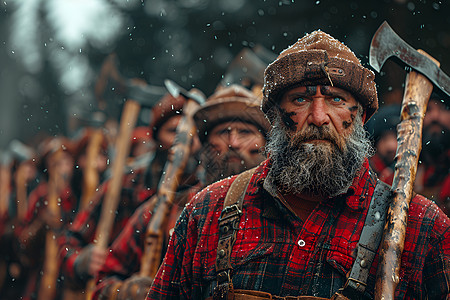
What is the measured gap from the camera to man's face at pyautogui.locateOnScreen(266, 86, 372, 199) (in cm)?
294

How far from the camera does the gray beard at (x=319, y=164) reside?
115 inches

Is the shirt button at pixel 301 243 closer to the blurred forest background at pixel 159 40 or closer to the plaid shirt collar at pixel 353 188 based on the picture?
the plaid shirt collar at pixel 353 188

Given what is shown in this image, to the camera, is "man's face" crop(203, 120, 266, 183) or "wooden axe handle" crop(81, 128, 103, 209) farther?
"wooden axe handle" crop(81, 128, 103, 209)

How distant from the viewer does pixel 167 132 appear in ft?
20.4

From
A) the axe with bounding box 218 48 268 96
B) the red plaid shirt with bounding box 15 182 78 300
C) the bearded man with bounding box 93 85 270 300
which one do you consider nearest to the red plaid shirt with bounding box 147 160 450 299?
the bearded man with bounding box 93 85 270 300

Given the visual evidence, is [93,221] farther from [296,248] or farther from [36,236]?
[296,248]

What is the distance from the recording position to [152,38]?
1442 centimetres

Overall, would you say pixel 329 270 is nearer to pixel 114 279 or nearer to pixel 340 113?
pixel 340 113

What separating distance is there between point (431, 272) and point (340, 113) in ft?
2.68

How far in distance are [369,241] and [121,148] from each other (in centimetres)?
504

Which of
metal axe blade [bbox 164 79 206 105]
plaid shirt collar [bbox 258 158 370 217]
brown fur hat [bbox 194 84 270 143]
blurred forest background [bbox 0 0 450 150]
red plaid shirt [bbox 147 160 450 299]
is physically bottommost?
red plaid shirt [bbox 147 160 450 299]

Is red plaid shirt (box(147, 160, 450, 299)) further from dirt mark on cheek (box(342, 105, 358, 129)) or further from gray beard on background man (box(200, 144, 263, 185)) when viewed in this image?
gray beard on background man (box(200, 144, 263, 185))

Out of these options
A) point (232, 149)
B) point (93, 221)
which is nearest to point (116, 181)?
point (93, 221)

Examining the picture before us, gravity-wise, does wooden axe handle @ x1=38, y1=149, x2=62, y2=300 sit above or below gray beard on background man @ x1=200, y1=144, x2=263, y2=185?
below
